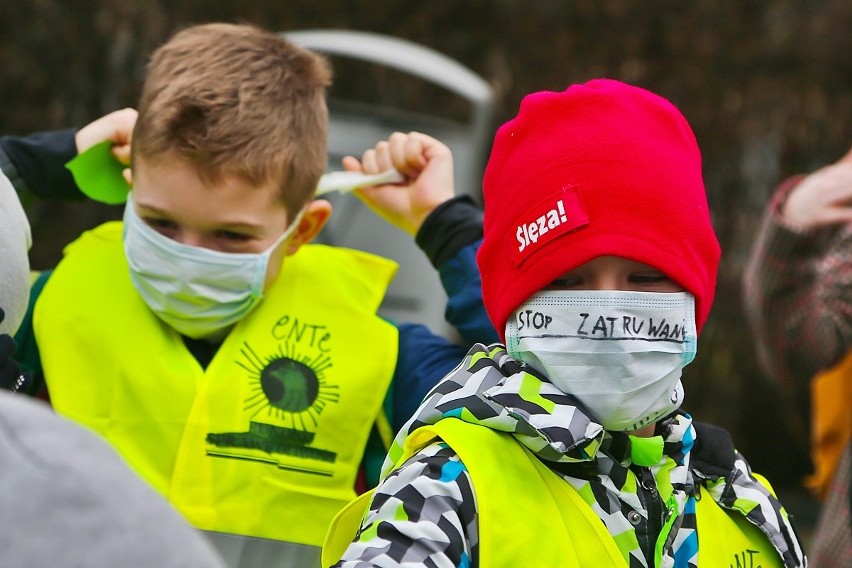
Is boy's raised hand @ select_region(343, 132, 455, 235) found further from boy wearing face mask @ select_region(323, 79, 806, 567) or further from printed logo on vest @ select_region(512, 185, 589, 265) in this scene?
printed logo on vest @ select_region(512, 185, 589, 265)

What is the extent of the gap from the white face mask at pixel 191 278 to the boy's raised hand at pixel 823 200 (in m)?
1.65

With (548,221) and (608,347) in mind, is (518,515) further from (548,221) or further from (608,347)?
(548,221)

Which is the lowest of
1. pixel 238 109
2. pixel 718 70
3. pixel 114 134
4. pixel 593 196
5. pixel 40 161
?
pixel 40 161

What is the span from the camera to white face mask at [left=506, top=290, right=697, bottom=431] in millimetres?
2074

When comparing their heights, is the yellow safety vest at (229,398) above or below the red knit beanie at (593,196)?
below

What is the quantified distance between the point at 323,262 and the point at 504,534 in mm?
1268

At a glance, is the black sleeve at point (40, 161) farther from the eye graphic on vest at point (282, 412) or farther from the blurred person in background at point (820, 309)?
the blurred person in background at point (820, 309)

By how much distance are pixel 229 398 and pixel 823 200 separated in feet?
6.14

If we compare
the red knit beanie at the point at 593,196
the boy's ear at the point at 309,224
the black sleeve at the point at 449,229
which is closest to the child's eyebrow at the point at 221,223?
the boy's ear at the point at 309,224

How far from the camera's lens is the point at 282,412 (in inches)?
108

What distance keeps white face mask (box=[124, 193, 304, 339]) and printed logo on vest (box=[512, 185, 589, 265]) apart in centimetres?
76

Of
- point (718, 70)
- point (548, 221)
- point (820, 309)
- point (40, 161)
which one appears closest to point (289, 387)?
point (40, 161)

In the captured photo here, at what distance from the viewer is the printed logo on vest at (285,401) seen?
2.71 meters

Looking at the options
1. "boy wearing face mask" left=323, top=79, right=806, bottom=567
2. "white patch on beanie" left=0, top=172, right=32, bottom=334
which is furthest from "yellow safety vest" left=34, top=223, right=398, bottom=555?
"boy wearing face mask" left=323, top=79, right=806, bottom=567
